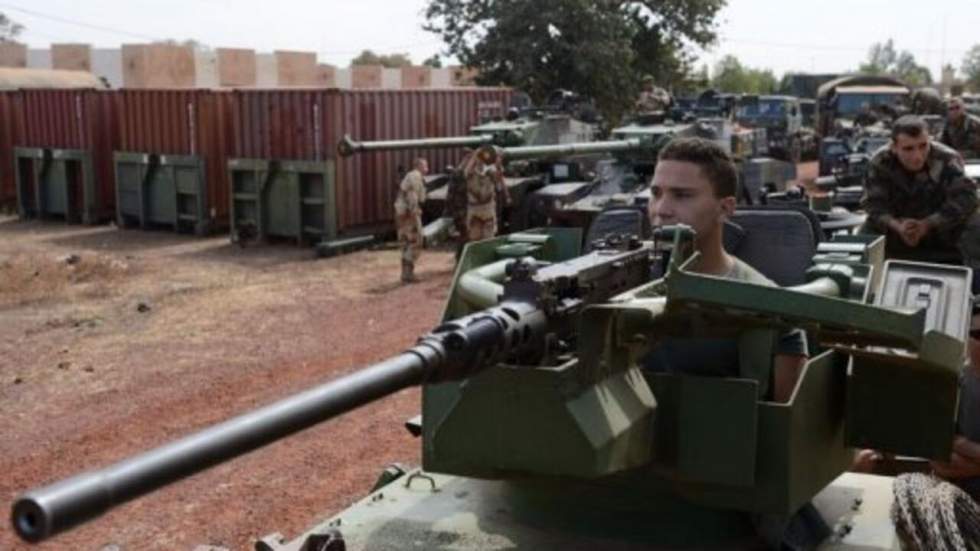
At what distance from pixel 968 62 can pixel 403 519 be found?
104 meters

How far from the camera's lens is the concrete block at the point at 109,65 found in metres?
38.4

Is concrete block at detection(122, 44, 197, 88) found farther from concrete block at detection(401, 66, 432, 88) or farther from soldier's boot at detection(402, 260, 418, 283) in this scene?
soldier's boot at detection(402, 260, 418, 283)

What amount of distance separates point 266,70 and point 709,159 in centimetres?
4035

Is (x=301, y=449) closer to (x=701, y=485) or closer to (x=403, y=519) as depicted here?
(x=403, y=519)

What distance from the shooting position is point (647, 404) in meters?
3.16

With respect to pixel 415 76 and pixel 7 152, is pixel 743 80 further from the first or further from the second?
pixel 7 152

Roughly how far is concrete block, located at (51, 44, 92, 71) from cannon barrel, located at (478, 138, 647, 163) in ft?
94.6

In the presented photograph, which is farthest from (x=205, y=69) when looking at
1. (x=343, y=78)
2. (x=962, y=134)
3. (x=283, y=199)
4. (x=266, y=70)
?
(x=962, y=134)

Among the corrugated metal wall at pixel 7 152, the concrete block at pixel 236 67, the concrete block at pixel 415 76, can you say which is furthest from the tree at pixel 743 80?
the corrugated metal wall at pixel 7 152

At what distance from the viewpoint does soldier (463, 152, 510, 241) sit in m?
14.8

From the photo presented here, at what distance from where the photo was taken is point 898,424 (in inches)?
139

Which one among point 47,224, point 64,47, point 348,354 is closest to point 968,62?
point 64,47

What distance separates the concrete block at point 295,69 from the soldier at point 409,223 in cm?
2858

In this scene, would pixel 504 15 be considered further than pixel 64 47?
No
